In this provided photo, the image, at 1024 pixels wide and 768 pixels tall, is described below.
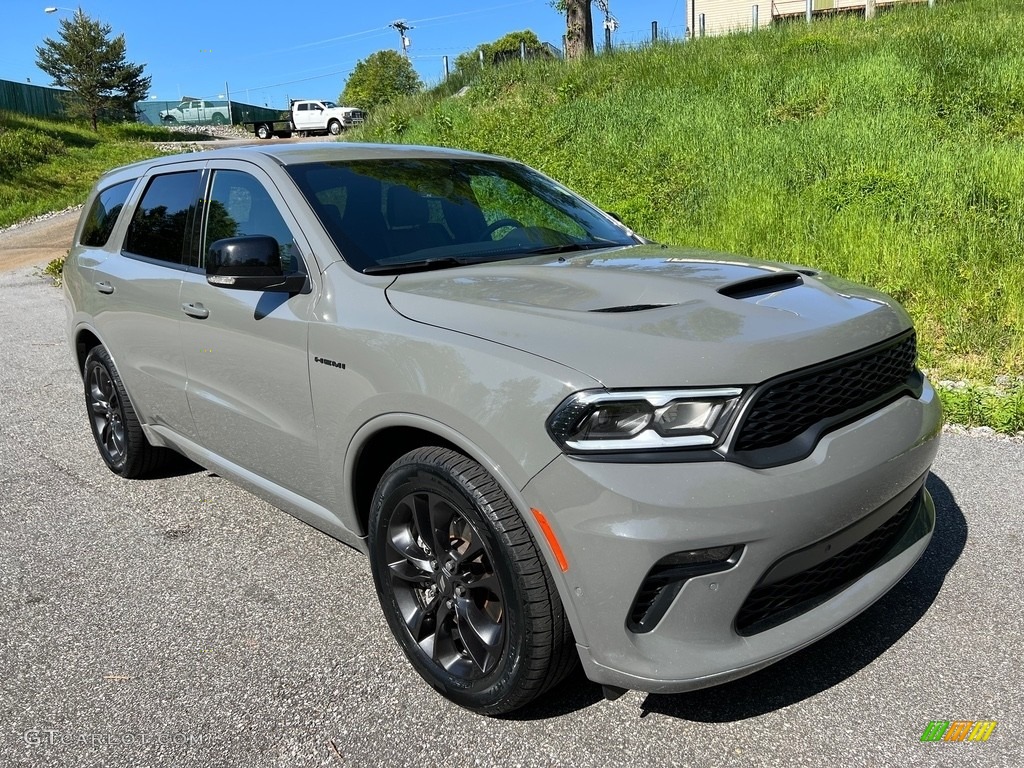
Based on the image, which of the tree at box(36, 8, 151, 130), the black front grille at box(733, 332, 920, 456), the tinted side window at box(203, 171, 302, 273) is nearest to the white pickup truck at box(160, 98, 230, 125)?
the tree at box(36, 8, 151, 130)

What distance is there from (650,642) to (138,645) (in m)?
1.99

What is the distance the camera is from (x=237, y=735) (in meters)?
2.59

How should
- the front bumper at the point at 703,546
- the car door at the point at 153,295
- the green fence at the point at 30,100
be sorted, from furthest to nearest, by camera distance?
the green fence at the point at 30,100
the car door at the point at 153,295
the front bumper at the point at 703,546

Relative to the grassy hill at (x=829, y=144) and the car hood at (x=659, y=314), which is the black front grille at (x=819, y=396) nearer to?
the car hood at (x=659, y=314)

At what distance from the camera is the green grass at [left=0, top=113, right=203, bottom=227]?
2417 centimetres

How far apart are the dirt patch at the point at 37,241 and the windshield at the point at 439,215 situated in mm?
12935

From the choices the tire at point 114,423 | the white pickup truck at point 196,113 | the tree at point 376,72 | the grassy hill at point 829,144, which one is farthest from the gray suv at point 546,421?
the tree at point 376,72

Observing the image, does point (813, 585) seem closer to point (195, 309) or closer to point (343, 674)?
point (343, 674)

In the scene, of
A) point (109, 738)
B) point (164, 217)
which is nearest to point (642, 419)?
point (109, 738)

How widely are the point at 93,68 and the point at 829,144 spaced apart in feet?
148

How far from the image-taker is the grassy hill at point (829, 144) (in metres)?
7.40

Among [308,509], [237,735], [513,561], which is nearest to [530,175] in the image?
[308,509]

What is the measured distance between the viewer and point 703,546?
214 centimetres

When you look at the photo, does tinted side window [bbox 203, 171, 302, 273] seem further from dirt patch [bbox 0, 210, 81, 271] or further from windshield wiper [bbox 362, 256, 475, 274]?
dirt patch [bbox 0, 210, 81, 271]
